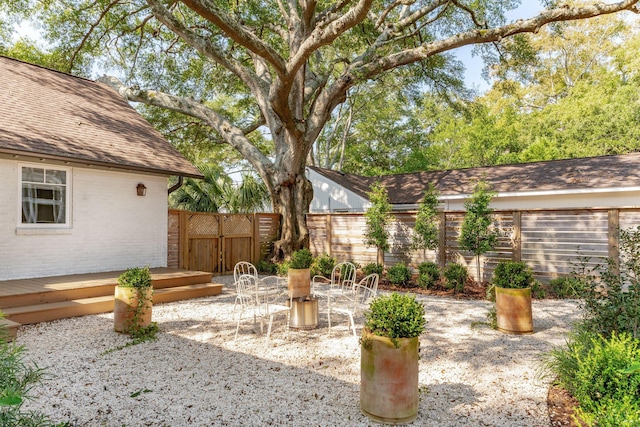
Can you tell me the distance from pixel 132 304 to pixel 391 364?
4.04 meters

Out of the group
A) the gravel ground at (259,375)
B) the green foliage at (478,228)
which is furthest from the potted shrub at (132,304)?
the green foliage at (478,228)

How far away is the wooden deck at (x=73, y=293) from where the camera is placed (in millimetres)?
6066

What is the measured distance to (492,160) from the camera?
80.9ft

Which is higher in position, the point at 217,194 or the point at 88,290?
the point at 217,194

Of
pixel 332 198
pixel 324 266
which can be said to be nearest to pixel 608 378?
pixel 324 266

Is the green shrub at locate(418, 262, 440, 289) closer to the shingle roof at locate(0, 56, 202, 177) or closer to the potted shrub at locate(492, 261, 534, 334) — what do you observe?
the potted shrub at locate(492, 261, 534, 334)

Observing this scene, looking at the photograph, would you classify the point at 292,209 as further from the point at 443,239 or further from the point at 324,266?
the point at 443,239

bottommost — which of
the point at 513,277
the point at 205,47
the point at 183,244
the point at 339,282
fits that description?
the point at 339,282

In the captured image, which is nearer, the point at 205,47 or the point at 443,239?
the point at 205,47

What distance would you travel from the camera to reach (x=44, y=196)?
8031 mm

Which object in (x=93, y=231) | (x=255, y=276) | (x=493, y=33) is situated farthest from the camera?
(x=493, y=33)

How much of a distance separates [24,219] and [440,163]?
78.4 ft

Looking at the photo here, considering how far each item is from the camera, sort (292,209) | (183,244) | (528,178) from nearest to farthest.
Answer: (183,244), (292,209), (528,178)

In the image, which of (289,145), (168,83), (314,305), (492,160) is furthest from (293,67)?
(492,160)
